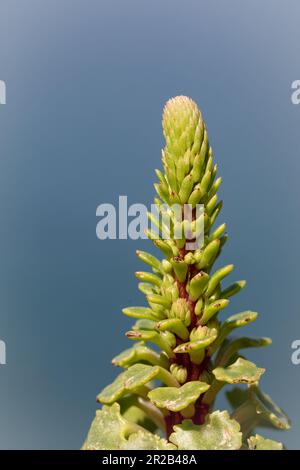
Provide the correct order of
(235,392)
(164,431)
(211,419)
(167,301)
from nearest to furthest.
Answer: (211,419)
(167,301)
(164,431)
(235,392)

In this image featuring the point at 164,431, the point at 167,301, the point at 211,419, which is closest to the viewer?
the point at 211,419

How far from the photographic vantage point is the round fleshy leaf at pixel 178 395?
84.2 inches

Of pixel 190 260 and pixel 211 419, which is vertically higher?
pixel 190 260

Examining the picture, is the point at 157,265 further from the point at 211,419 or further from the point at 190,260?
the point at 211,419

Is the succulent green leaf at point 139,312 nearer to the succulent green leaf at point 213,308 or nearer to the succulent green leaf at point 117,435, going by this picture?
the succulent green leaf at point 213,308

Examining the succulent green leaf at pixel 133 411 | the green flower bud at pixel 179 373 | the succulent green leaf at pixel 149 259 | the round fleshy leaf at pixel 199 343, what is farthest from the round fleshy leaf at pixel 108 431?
the succulent green leaf at pixel 149 259

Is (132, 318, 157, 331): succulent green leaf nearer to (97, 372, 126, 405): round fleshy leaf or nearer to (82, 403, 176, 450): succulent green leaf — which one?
(97, 372, 126, 405): round fleshy leaf

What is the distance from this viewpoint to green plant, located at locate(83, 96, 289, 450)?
230 cm

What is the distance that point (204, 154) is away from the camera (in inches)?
95.4

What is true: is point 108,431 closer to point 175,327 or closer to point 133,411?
point 133,411

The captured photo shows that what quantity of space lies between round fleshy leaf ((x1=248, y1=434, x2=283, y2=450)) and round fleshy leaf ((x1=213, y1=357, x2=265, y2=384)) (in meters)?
0.27
